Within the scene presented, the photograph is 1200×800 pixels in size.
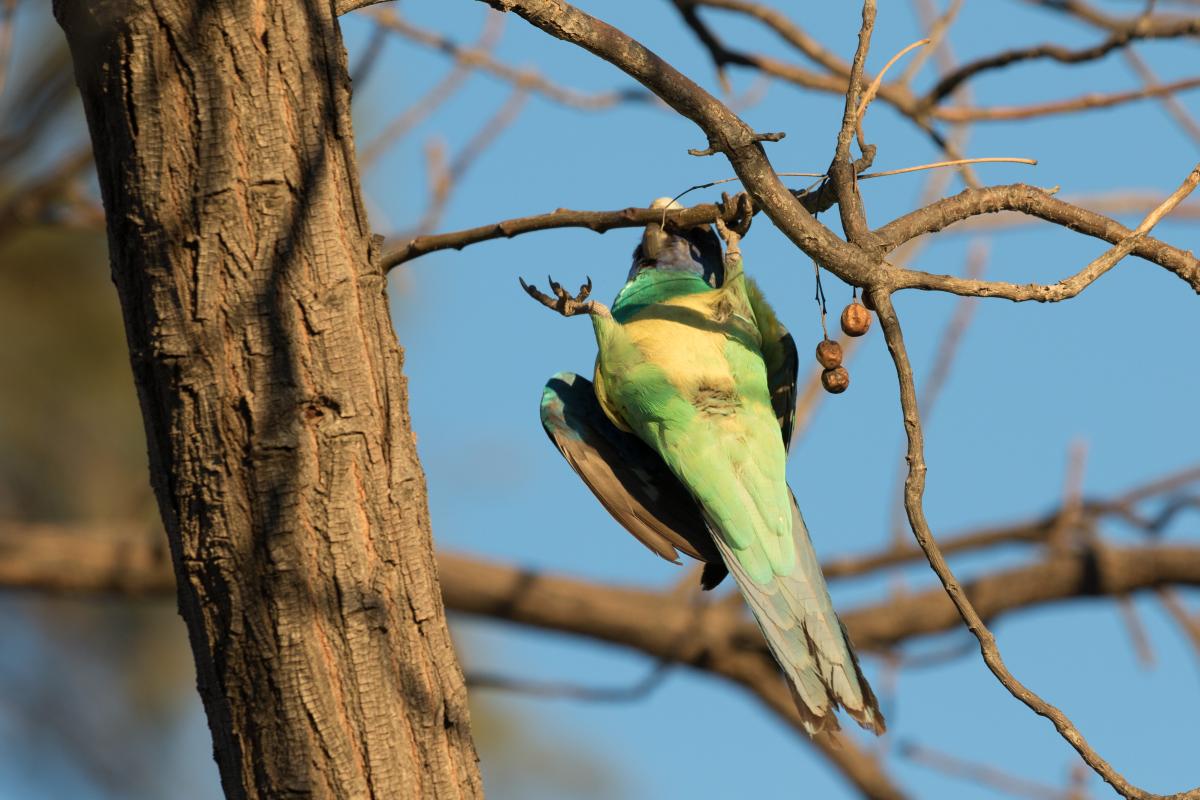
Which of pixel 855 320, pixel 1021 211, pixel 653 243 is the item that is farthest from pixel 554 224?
pixel 653 243

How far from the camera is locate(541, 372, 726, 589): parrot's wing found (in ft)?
11.1

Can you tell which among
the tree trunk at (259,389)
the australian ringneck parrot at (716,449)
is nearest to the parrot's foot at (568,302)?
the australian ringneck parrot at (716,449)

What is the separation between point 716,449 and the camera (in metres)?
3.28

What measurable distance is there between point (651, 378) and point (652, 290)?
0.53 metres

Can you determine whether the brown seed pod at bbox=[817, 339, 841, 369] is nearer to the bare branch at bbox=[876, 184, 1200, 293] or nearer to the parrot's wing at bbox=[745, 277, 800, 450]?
the bare branch at bbox=[876, 184, 1200, 293]

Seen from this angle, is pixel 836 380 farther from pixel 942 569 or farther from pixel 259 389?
pixel 259 389

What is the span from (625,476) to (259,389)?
1711 mm

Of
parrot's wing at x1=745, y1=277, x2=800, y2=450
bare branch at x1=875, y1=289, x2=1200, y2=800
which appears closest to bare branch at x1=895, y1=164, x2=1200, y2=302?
bare branch at x1=875, y1=289, x2=1200, y2=800

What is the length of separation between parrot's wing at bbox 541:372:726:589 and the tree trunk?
4.58 feet

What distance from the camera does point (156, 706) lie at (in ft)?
23.5

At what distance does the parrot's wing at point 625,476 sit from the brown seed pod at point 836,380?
861mm

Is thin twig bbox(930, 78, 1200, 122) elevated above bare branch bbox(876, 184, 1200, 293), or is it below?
above

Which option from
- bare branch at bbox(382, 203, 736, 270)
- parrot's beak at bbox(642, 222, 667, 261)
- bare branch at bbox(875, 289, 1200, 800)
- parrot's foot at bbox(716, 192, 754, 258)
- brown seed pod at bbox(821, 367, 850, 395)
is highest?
parrot's beak at bbox(642, 222, 667, 261)

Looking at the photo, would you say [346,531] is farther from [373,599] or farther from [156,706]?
[156,706]
